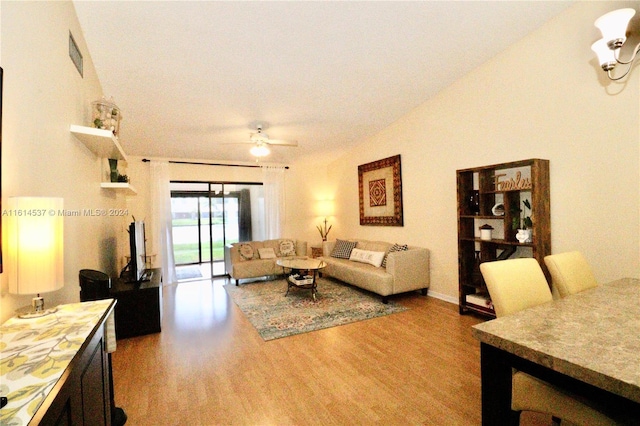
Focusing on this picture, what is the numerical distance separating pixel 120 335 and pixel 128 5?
3087 millimetres

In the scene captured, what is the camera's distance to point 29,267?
1208mm

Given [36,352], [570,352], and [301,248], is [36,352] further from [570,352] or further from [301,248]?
[301,248]

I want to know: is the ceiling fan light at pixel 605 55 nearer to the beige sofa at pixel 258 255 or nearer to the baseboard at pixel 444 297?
the baseboard at pixel 444 297

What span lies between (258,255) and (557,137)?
195 inches

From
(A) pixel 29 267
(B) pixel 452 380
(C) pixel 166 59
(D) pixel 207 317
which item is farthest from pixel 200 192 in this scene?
(B) pixel 452 380

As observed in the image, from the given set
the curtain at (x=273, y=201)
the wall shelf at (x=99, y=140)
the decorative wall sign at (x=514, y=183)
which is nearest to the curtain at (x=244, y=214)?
the curtain at (x=273, y=201)

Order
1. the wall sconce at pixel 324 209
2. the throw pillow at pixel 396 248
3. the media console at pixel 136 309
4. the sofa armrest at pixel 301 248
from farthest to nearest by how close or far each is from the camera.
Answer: the wall sconce at pixel 324 209 < the sofa armrest at pixel 301 248 < the throw pillow at pixel 396 248 < the media console at pixel 136 309

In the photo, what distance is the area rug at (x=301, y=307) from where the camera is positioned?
334cm

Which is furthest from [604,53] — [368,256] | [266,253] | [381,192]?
[266,253]

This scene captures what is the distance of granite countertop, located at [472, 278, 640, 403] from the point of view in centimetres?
86

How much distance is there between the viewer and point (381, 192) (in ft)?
17.4

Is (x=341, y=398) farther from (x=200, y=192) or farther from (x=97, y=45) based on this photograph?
(x=200, y=192)

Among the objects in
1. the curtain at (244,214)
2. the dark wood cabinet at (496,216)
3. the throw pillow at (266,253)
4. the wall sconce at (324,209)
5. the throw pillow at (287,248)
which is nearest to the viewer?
the dark wood cabinet at (496,216)

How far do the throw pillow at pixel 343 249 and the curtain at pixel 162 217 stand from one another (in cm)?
321
